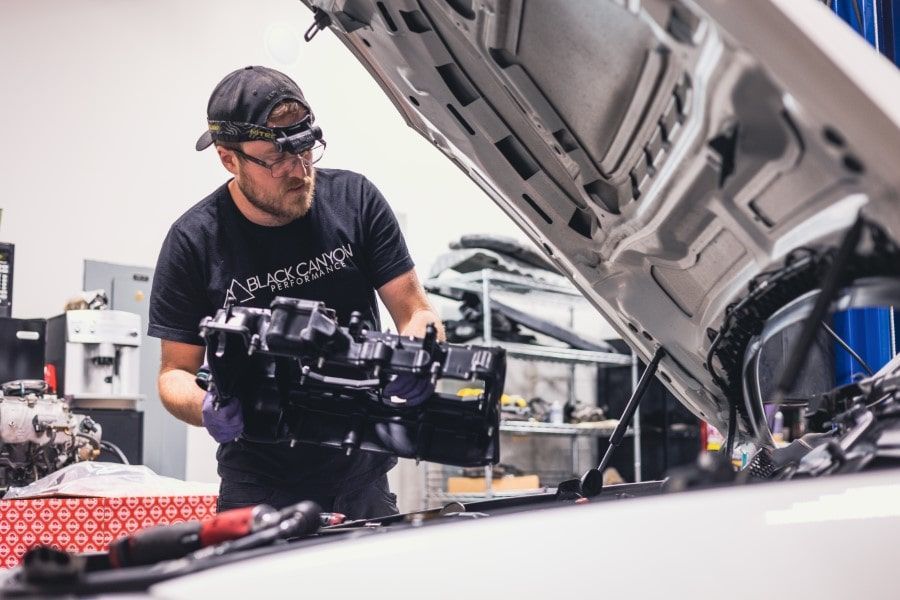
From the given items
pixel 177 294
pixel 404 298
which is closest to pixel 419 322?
pixel 404 298

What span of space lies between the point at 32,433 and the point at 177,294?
146cm

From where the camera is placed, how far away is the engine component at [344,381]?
1407 millimetres

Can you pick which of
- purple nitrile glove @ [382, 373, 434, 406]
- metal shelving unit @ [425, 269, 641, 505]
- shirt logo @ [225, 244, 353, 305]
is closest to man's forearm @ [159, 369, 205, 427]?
shirt logo @ [225, 244, 353, 305]

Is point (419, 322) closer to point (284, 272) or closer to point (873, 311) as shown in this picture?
point (284, 272)

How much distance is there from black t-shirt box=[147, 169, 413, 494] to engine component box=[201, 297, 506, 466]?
48 centimetres

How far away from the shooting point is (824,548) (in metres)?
0.92

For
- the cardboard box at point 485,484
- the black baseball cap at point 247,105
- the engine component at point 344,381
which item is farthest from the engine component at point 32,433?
the cardboard box at point 485,484

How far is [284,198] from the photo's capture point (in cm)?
216

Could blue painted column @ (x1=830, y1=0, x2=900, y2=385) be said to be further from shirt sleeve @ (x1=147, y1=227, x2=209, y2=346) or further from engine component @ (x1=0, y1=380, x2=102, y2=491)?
engine component @ (x1=0, y1=380, x2=102, y2=491)

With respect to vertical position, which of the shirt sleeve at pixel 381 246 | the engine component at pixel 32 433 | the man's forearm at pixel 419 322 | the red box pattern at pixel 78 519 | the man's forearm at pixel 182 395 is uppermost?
the shirt sleeve at pixel 381 246

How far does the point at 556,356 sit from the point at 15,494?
3.59 meters

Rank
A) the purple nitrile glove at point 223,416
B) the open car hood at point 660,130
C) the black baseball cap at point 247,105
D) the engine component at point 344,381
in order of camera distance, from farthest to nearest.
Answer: the black baseball cap at point 247,105
the purple nitrile glove at point 223,416
the engine component at point 344,381
the open car hood at point 660,130

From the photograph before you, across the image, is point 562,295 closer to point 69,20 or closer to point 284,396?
point 69,20

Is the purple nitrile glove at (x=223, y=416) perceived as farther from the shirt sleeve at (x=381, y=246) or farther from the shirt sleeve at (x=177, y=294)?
the shirt sleeve at (x=381, y=246)
